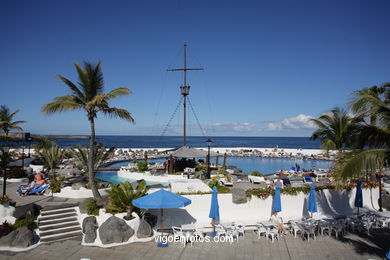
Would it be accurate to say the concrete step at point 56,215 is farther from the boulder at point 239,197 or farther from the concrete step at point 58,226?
the boulder at point 239,197

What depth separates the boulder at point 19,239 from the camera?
344 inches

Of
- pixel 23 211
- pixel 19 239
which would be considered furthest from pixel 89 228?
pixel 23 211

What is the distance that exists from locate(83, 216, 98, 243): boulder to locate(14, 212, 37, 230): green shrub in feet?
6.39

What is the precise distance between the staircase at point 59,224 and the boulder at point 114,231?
1.10 metres

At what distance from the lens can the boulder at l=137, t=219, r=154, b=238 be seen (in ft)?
32.3

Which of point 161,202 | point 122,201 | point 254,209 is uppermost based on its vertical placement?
point 161,202

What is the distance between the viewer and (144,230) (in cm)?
992

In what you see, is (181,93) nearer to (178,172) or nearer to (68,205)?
(178,172)

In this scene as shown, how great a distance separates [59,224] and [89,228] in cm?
159

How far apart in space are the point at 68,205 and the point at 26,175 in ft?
32.3

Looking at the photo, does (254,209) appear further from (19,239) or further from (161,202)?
(19,239)

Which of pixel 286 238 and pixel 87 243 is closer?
pixel 87 243

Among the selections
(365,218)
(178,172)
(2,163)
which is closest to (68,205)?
(2,163)

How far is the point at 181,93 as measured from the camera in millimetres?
22312
